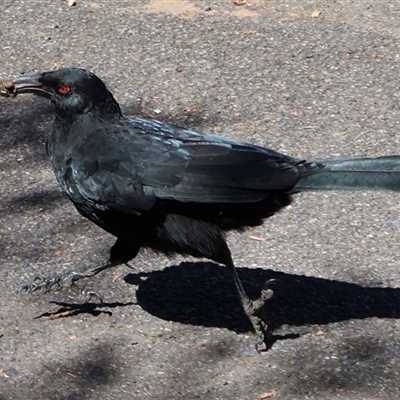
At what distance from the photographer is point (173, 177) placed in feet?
16.7

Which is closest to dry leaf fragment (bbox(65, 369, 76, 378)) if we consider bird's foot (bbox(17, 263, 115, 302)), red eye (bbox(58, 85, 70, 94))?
bird's foot (bbox(17, 263, 115, 302))

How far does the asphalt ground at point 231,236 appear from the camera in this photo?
511 cm

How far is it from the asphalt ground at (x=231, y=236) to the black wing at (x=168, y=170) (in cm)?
79

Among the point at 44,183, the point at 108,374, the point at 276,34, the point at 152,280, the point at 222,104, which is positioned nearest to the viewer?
the point at 108,374

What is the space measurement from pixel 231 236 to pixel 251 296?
61 cm

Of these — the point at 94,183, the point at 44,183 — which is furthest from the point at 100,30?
the point at 94,183

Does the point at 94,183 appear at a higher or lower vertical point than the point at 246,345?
higher

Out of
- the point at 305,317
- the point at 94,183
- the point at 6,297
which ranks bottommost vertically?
the point at 305,317

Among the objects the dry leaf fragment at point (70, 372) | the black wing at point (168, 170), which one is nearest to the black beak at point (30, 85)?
the black wing at point (168, 170)

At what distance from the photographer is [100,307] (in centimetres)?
560

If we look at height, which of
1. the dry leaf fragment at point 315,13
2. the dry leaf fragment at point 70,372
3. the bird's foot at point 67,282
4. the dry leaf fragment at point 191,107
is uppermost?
the dry leaf fragment at point 315,13

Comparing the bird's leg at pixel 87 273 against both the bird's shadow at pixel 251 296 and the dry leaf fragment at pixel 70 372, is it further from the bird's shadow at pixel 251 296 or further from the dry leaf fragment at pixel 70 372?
the dry leaf fragment at pixel 70 372

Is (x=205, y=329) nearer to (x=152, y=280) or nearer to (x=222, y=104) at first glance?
(x=152, y=280)

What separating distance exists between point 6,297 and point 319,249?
1868 millimetres
